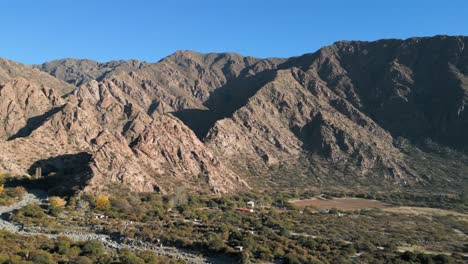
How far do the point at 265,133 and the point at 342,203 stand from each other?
2153 inches

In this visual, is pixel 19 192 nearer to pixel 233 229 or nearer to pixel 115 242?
pixel 115 242

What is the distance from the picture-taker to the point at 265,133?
6186 inches

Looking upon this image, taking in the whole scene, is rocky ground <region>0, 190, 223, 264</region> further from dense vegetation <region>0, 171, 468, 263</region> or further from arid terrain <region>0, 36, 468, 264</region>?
dense vegetation <region>0, 171, 468, 263</region>

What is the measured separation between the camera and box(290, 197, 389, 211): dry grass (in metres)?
101

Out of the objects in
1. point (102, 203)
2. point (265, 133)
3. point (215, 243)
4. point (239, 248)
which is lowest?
point (239, 248)

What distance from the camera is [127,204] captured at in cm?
7894

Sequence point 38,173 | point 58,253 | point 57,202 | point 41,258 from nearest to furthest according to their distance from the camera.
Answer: point 41,258 < point 58,253 < point 57,202 < point 38,173

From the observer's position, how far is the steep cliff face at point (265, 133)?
10462 cm

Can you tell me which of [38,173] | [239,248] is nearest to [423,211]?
[239,248]

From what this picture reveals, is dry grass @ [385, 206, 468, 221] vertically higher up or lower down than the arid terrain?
lower down

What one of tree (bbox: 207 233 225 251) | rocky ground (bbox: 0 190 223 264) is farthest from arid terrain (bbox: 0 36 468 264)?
rocky ground (bbox: 0 190 223 264)

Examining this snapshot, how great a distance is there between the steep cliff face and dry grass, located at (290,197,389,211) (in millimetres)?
16554

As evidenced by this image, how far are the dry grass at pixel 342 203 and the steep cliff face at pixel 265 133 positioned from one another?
652 inches

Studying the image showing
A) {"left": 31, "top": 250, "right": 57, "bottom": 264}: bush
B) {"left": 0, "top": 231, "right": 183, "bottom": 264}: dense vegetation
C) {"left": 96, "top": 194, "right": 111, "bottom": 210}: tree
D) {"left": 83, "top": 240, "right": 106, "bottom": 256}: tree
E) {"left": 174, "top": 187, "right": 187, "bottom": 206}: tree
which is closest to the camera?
{"left": 31, "top": 250, "right": 57, "bottom": 264}: bush
